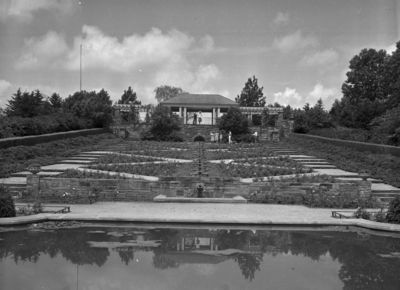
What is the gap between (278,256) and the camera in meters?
5.73

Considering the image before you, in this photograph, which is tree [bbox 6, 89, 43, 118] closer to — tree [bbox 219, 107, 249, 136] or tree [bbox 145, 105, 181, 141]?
tree [bbox 145, 105, 181, 141]

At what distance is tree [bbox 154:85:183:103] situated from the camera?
72812 mm

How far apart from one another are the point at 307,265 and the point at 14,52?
537 centimetres

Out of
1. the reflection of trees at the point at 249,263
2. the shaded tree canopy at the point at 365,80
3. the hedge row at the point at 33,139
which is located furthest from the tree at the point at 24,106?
the reflection of trees at the point at 249,263

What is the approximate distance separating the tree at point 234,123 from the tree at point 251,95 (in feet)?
105

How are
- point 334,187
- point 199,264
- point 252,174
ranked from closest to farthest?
1. point 199,264
2. point 334,187
3. point 252,174

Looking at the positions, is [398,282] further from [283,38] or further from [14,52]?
[283,38]

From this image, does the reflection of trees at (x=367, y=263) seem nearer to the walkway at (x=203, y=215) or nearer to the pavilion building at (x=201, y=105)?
the walkway at (x=203, y=215)

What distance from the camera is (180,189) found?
1028 cm

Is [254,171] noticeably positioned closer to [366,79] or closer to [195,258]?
[195,258]

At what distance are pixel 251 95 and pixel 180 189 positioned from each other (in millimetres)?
→ 58245

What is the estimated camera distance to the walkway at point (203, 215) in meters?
7.40

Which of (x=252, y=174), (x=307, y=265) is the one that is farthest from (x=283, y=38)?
(x=307, y=265)

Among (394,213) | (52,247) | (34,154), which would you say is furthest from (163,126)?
(52,247)
